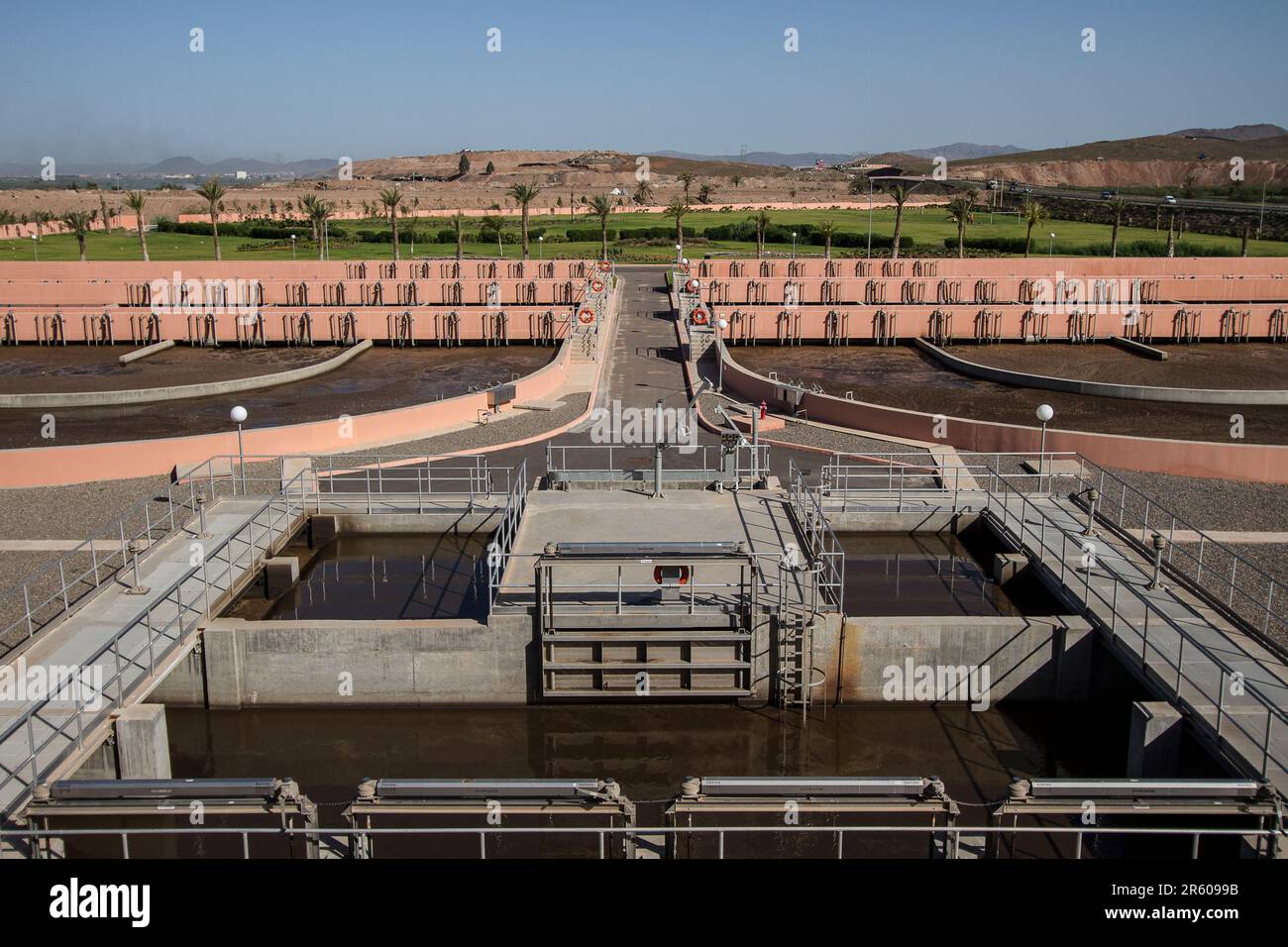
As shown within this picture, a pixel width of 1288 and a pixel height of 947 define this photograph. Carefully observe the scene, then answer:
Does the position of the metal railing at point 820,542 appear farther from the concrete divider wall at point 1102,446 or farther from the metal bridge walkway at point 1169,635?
the concrete divider wall at point 1102,446

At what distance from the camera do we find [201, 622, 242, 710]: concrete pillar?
591 inches

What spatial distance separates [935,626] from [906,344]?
96.6ft

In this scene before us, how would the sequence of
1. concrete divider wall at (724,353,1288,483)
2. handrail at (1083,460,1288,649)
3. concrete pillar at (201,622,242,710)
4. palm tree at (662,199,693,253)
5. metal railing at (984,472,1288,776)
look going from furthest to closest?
1. palm tree at (662,199,693,253)
2. concrete divider wall at (724,353,1288,483)
3. concrete pillar at (201,622,242,710)
4. handrail at (1083,460,1288,649)
5. metal railing at (984,472,1288,776)

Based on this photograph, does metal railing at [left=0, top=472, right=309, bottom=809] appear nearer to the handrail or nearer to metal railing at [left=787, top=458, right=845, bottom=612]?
metal railing at [left=787, top=458, right=845, bottom=612]

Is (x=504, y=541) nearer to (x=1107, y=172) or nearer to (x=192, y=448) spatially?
(x=192, y=448)

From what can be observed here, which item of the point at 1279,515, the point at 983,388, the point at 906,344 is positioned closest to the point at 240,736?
the point at 1279,515

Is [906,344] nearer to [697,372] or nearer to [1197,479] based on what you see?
[697,372]

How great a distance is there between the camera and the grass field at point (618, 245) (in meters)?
67.2

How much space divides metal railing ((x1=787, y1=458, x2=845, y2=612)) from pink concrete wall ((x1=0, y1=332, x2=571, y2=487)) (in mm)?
10143

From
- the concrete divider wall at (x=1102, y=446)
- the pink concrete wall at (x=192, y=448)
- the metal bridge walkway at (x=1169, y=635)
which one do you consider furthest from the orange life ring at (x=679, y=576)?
the pink concrete wall at (x=192, y=448)

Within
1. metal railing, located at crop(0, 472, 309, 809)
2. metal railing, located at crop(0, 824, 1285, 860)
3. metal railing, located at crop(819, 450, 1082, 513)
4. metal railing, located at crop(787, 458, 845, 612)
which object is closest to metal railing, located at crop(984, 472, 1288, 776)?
metal railing, located at crop(0, 824, 1285, 860)

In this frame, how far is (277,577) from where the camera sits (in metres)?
18.1
